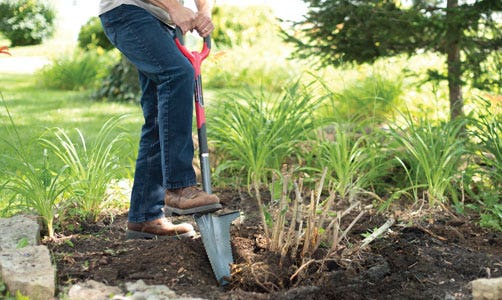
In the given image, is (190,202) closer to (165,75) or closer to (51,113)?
(165,75)

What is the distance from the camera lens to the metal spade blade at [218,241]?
273cm

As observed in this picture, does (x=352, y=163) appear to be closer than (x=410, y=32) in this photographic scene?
Yes

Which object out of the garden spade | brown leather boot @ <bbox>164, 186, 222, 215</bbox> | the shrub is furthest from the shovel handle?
the shrub

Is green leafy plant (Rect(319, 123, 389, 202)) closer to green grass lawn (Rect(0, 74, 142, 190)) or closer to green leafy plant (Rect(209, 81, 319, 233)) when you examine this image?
green leafy plant (Rect(209, 81, 319, 233))

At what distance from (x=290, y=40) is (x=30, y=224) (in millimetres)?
2552

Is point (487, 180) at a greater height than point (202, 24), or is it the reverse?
point (202, 24)

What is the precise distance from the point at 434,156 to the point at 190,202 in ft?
5.13

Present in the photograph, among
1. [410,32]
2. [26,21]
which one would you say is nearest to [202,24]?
[410,32]

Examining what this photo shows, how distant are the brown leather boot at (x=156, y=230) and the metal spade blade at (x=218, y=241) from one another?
16.9 inches

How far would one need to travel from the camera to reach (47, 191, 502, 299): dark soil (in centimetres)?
258

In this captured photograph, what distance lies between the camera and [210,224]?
2832 millimetres

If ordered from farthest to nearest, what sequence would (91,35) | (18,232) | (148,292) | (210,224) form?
(91,35) < (18,232) < (210,224) < (148,292)

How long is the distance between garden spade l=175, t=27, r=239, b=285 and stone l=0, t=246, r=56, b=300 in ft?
1.96

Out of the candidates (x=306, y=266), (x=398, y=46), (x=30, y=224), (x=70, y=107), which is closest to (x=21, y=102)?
(x=70, y=107)
